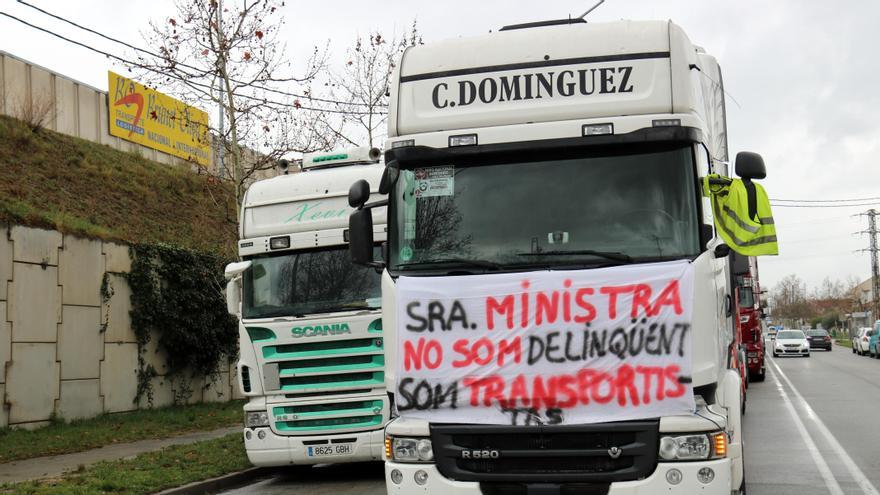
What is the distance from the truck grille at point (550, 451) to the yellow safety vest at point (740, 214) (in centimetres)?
154

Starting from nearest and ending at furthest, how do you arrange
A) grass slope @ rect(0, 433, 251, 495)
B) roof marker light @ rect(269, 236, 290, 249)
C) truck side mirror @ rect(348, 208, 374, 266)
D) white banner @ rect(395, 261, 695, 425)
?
white banner @ rect(395, 261, 695, 425)
truck side mirror @ rect(348, 208, 374, 266)
grass slope @ rect(0, 433, 251, 495)
roof marker light @ rect(269, 236, 290, 249)

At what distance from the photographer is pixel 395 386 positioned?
6.44 metres

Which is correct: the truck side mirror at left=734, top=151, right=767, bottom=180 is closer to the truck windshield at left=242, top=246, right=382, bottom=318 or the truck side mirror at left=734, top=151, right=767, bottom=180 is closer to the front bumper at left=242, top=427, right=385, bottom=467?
the truck windshield at left=242, top=246, right=382, bottom=318

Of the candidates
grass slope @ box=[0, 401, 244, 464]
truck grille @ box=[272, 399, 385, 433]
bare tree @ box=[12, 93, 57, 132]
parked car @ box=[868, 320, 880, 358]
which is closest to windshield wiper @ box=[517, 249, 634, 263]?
truck grille @ box=[272, 399, 385, 433]

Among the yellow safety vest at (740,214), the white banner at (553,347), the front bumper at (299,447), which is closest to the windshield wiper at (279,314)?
the front bumper at (299,447)

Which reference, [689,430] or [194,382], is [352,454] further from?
[194,382]

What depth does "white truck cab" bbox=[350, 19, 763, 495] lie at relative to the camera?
597 centimetres

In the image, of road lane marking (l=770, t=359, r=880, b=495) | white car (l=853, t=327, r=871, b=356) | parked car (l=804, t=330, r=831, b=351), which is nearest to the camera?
road lane marking (l=770, t=359, r=880, b=495)

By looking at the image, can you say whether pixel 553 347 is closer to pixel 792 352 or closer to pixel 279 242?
pixel 279 242

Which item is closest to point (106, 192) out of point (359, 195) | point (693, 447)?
point (359, 195)

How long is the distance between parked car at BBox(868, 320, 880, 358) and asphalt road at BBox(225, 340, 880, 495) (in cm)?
2938

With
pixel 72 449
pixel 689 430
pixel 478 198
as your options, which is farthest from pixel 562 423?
pixel 72 449

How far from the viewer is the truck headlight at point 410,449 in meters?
6.28

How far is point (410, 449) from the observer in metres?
6.34
